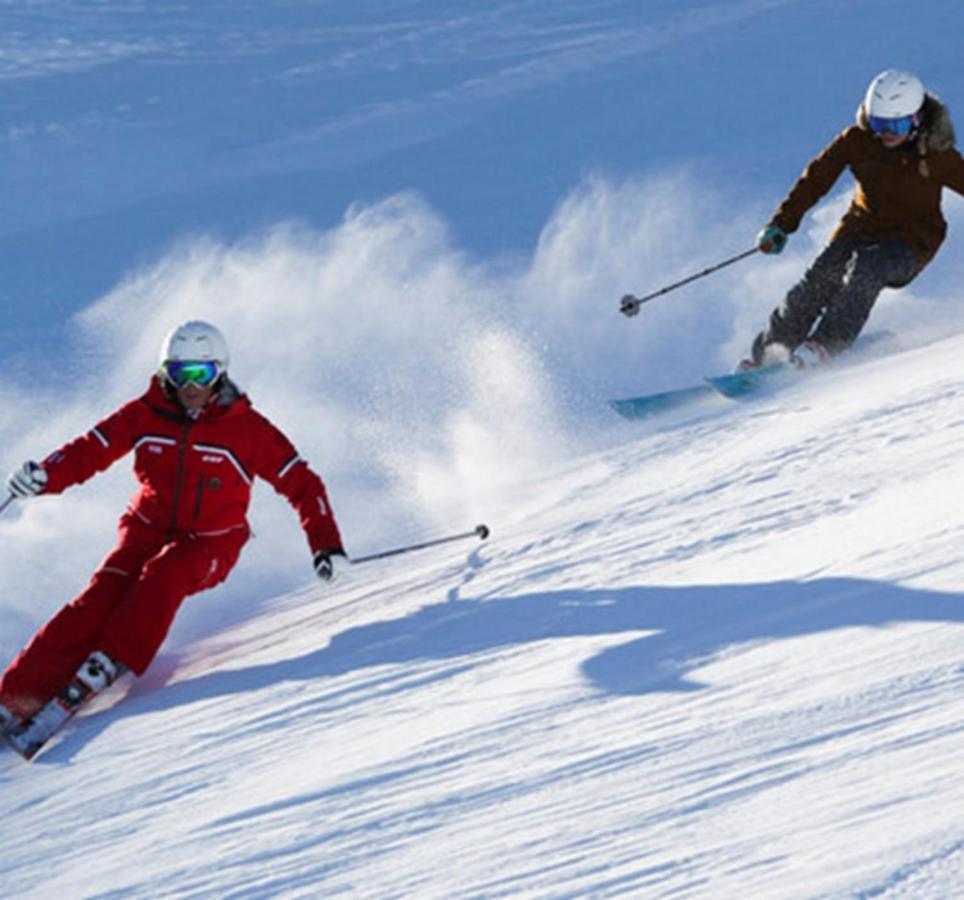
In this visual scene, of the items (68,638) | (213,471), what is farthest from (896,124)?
(68,638)

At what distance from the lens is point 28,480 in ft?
18.0

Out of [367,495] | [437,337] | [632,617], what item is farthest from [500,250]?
[632,617]

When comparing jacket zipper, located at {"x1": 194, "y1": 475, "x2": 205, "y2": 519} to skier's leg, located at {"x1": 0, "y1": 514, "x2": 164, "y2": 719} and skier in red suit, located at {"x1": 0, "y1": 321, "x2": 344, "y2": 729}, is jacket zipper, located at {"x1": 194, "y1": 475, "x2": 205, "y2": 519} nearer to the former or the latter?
skier in red suit, located at {"x1": 0, "y1": 321, "x2": 344, "y2": 729}

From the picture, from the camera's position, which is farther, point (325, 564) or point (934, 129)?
point (934, 129)

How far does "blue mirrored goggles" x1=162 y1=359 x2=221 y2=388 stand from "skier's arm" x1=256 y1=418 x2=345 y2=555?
262 millimetres

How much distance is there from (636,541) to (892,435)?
1.04m

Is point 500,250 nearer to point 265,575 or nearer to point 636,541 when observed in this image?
point 265,575

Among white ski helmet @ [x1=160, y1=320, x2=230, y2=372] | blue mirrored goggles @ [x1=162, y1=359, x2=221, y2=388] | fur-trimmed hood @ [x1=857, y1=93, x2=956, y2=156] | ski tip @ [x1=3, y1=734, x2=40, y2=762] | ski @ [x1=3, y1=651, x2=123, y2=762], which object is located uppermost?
fur-trimmed hood @ [x1=857, y1=93, x2=956, y2=156]

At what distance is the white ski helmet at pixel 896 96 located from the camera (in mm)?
6902

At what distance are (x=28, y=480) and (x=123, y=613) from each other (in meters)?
0.67

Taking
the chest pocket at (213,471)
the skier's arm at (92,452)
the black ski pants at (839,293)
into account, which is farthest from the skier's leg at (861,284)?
the skier's arm at (92,452)

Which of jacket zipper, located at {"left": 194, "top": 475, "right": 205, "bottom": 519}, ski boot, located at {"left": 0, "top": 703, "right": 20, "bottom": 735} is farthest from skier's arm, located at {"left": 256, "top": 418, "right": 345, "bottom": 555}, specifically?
ski boot, located at {"left": 0, "top": 703, "right": 20, "bottom": 735}

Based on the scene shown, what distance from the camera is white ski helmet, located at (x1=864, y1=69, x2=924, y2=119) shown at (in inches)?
272

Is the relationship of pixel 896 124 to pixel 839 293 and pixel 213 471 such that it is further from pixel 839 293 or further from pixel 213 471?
pixel 213 471
